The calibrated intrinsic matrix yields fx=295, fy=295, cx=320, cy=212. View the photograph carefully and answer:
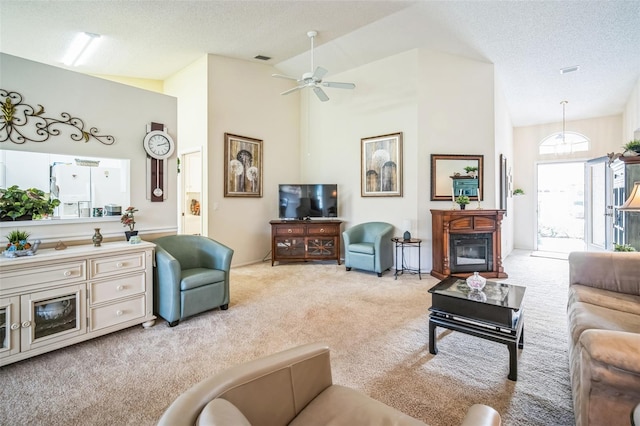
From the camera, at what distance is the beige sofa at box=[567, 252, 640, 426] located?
1231mm

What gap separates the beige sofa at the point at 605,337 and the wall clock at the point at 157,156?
384 cm

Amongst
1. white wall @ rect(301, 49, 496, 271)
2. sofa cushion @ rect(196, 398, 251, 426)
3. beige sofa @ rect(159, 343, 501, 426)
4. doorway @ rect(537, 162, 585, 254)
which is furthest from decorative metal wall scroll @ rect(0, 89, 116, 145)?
doorway @ rect(537, 162, 585, 254)

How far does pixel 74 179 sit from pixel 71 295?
4.02 feet

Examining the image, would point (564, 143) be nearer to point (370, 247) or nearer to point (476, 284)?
point (370, 247)

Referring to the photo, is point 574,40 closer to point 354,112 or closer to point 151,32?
point 354,112

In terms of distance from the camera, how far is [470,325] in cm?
227

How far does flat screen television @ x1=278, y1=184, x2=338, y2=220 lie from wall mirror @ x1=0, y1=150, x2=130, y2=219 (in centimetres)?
287

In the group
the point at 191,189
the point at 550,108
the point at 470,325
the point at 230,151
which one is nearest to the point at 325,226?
the point at 230,151

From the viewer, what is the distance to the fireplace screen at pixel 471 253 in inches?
187

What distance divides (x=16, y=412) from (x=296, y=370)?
1.89 metres

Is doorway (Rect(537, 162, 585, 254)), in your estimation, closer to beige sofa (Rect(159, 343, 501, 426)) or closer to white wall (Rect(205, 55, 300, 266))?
white wall (Rect(205, 55, 300, 266))

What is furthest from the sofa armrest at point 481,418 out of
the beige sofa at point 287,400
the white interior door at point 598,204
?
the white interior door at point 598,204

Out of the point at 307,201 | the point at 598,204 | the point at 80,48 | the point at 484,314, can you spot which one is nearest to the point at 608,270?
the point at 484,314

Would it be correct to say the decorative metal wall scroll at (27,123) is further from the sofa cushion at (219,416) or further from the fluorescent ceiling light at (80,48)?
the sofa cushion at (219,416)
